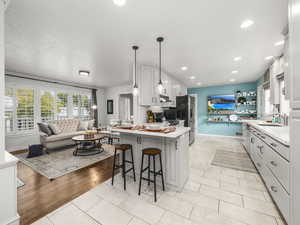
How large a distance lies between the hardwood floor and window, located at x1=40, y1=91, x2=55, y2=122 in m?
2.57

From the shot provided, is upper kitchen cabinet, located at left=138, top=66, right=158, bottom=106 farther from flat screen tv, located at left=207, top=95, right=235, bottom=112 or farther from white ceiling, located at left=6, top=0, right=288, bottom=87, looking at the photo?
flat screen tv, located at left=207, top=95, right=235, bottom=112

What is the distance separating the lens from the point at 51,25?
75.2 inches

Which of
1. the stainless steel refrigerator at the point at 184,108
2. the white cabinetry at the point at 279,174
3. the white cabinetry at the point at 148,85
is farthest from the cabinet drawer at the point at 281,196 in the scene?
the stainless steel refrigerator at the point at 184,108

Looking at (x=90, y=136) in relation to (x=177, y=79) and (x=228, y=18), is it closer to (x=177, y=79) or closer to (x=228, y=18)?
(x=177, y=79)

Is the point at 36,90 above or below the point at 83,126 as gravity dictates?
above

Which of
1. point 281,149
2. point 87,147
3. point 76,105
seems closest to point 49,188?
point 87,147

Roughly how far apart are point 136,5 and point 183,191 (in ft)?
9.24

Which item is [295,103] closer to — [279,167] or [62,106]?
[279,167]

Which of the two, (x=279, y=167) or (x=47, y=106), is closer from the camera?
(x=279, y=167)

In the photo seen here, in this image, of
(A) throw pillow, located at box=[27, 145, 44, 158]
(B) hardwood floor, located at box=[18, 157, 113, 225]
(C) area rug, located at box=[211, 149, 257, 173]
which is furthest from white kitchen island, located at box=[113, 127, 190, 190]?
(A) throw pillow, located at box=[27, 145, 44, 158]

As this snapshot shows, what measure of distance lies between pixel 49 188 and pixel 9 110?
3876 millimetres

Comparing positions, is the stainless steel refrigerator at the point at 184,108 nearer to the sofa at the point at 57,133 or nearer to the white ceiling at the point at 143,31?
the white ceiling at the point at 143,31

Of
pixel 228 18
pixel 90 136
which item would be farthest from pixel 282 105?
pixel 90 136

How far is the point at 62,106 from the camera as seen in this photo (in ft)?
18.6
